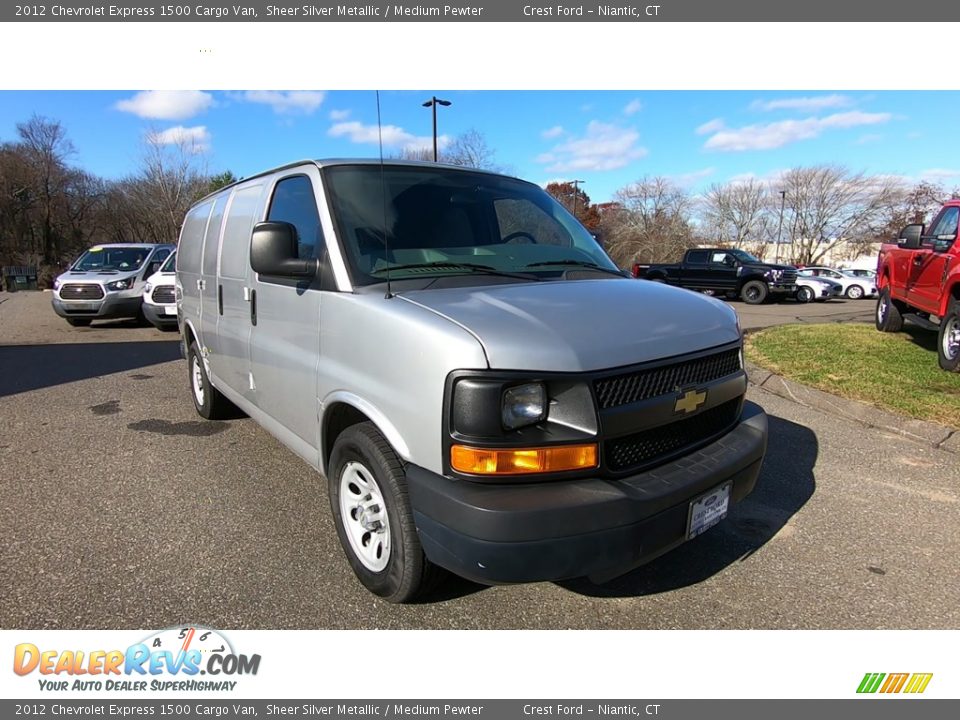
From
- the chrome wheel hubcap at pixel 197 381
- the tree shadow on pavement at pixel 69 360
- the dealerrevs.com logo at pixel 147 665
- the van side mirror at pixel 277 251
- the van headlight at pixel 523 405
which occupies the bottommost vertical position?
the dealerrevs.com logo at pixel 147 665

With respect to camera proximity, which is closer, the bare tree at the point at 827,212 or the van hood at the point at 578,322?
the van hood at the point at 578,322

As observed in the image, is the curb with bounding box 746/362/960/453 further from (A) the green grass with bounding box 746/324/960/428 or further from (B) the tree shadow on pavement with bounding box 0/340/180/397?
(B) the tree shadow on pavement with bounding box 0/340/180/397

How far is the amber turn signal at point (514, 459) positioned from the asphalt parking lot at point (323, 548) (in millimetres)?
880

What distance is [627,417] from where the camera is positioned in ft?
7.16

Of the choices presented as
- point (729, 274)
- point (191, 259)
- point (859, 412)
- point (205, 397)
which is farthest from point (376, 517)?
point (729, 274)

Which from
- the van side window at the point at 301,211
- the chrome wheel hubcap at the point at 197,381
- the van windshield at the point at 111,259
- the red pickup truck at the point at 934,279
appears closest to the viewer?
the van side window at the point at 301,211

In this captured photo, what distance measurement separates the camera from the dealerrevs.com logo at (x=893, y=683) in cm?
224

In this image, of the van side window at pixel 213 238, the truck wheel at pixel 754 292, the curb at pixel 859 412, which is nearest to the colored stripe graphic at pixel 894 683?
the curb at pixel 859 412

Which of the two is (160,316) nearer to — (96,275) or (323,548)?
(96,275)

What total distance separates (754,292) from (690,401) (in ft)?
62.9

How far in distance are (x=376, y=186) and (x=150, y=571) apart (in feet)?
7.55

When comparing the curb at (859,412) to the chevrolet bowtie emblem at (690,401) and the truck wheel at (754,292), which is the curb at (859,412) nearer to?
the chevrolet bowtie emblem at (690,401)

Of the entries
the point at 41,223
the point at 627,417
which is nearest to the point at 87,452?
the point at 627,417

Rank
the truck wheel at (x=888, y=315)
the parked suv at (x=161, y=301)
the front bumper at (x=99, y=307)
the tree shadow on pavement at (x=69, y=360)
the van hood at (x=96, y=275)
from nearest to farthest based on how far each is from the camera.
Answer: the tree shadow on pavement at (x=69, y=360) → the truck wheel at (x=888, y=315) → the parked suv at (x=161, y=301) → the front bumper at (x=99, y=307) → the van hood at (x=96, y=275)
